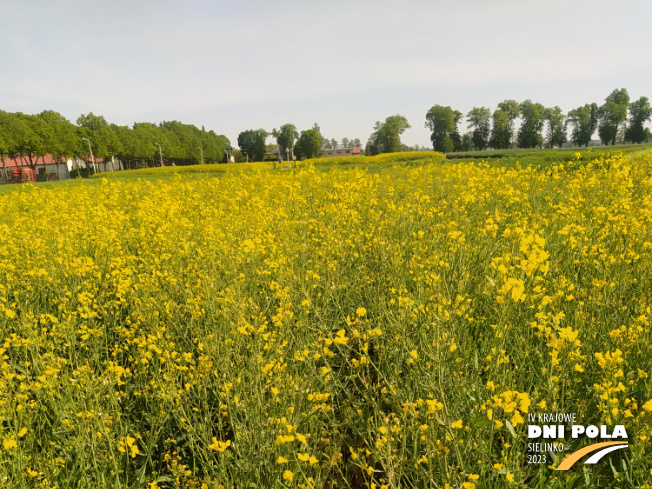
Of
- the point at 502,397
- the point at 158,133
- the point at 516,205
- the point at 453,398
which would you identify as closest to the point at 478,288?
the point at 453,398

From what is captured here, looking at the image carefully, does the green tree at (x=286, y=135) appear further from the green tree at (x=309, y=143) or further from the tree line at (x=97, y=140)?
the tree line at (x=97, y=140)

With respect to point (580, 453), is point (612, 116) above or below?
above

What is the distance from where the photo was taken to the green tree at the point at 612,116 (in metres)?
70.2

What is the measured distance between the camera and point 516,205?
5.38 metres

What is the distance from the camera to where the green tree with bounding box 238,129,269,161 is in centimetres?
9581

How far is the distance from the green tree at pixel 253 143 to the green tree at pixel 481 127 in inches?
2026

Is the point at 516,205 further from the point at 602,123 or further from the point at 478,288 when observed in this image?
the point at 602,123

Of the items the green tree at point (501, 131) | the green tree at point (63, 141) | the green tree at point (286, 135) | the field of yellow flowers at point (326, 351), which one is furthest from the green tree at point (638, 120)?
the green tree at point (63, 141)

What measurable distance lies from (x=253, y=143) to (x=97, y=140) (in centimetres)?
4948

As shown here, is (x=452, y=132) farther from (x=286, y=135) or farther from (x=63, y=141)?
(x=63, y=141)

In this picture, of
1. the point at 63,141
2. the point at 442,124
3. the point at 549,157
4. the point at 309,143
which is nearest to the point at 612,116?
the point at 442,124

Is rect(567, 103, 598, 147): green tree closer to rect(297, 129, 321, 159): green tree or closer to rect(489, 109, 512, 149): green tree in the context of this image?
rect(489, 109, 512, 149): green tree

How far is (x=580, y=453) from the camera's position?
1.57 m

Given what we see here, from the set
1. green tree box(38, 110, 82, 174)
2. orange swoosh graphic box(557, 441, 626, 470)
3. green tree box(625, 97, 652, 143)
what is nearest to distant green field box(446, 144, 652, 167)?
orange swoosh graphic box(557, 441, 626, 470)
